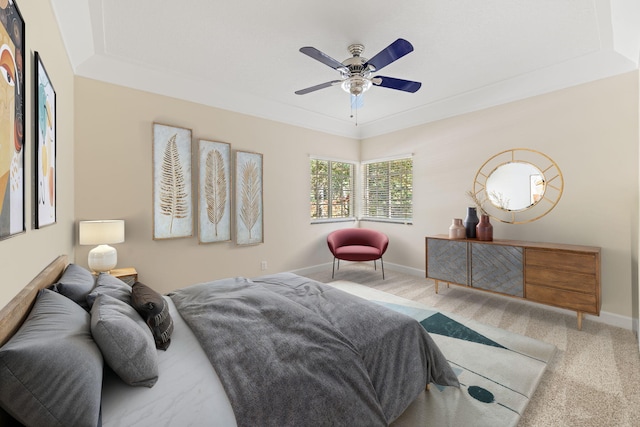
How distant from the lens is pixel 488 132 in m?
3.83

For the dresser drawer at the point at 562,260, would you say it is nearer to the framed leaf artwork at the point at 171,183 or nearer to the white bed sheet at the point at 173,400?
the white bed sheet at the point at 173,400

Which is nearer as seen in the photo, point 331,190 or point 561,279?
point 561,279

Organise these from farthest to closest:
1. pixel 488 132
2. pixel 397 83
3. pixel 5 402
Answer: pixel 488 132 → pixel 397 83 → pixel 5 402

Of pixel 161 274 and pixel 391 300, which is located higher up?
pixel 161 274

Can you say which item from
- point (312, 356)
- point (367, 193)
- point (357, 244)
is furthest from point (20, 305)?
point (367, 193)

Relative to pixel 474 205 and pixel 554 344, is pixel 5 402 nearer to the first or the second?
pixel 554 344

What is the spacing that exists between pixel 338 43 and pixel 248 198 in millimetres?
2321

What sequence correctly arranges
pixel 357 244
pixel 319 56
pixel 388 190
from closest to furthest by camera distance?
1. pixel 319 56
2. pixel 357 244
3. pixel 388 190

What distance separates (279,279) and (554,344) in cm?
249

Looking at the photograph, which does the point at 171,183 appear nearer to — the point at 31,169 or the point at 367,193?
the point at 31,169

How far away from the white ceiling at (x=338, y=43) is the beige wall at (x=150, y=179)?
24cm

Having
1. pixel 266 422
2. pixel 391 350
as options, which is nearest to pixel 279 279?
pixel 391 350

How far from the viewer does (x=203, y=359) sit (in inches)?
51.5

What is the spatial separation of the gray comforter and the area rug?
15cm
